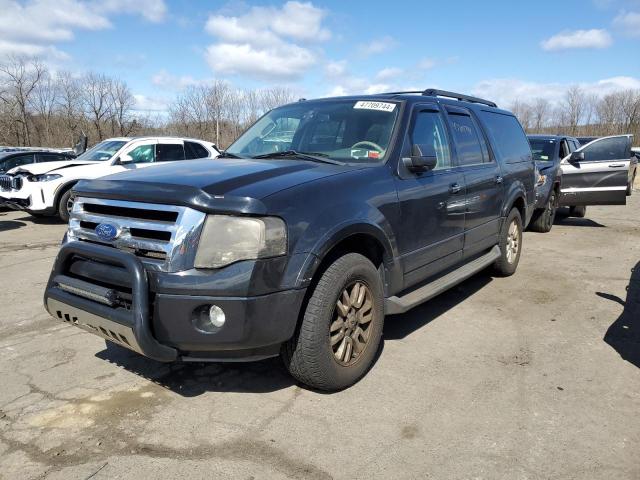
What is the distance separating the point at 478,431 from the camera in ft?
9.47

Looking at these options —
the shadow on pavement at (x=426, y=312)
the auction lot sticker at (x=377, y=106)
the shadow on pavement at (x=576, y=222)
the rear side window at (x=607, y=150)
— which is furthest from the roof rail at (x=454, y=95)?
the shadow on pavement at (x=576, y=222)

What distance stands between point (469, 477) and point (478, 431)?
45 centimetres

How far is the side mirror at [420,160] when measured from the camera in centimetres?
380

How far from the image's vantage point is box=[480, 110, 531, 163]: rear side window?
5.64 m

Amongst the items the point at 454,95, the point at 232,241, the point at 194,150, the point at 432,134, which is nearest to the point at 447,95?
the point at 454,95

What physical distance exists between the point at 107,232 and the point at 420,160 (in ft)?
7.42

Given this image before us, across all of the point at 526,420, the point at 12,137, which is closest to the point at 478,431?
the point at 526,420

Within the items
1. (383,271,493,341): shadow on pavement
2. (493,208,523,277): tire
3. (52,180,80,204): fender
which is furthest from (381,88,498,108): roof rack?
(52,180,80,204): fender

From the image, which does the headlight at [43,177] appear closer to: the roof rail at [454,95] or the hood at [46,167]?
the hood at [46,167]

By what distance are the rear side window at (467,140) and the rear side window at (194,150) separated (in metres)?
7.56

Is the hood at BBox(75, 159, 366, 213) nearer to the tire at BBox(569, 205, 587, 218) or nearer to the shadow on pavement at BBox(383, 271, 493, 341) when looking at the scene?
the shadow on pavement at BBox(383, 271, 493, 341)

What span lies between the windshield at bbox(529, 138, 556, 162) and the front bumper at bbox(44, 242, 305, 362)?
28.7 ft

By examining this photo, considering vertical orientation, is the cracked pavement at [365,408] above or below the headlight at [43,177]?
below

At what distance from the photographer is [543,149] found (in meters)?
10.3
